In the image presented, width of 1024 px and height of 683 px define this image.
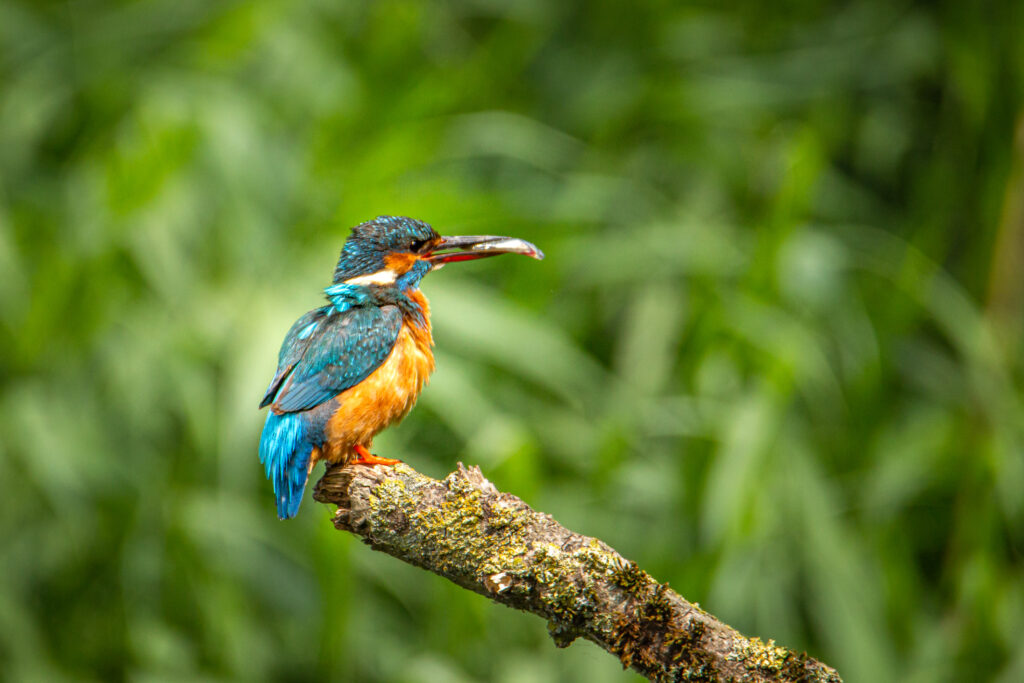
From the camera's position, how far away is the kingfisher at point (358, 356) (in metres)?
1.21

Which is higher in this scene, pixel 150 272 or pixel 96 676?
pixel 150 272

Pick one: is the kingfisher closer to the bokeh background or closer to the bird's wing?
the bird's wing

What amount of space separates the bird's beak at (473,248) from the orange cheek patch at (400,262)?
1.0 inches

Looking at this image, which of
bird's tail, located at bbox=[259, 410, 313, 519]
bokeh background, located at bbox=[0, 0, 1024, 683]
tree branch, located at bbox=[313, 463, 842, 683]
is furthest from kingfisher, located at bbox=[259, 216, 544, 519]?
bokeh background, located at bbox=[0, 0, 1024, 683]

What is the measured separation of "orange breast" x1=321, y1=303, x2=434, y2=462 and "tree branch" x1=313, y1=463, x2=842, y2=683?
214 mm

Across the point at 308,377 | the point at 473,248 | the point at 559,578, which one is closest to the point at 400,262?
the point at 473,248

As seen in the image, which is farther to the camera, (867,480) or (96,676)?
(867,480)

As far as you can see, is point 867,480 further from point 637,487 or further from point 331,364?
point 331,364

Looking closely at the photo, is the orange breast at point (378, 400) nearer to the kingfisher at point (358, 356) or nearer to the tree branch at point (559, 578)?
the kingfisher at point (358, 356)

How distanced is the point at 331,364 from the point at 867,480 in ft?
8.08

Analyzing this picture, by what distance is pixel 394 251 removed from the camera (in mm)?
1353

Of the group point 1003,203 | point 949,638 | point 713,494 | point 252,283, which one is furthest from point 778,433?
point 252,283

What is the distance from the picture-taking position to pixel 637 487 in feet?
9.95

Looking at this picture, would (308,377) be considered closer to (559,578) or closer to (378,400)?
(378,400)
